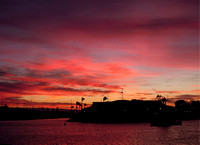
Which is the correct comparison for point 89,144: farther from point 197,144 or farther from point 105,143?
point 197,144

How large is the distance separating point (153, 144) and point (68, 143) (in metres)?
36.9

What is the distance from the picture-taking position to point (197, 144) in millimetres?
111312

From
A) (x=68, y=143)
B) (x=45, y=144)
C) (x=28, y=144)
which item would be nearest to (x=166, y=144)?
(x=68, y=143)

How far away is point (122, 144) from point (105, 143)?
8.23 m

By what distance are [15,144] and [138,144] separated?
170 ft

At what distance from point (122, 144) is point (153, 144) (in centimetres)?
1331

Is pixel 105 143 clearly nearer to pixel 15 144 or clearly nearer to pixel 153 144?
pixel 153 144

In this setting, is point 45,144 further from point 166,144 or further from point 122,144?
point 166,144

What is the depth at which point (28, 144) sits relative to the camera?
111000 millimetres

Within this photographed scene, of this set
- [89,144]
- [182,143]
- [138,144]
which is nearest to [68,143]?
[89,144]

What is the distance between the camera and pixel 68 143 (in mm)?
114000

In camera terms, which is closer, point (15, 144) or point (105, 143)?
point (15, 144)

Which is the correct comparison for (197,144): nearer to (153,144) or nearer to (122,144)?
(153,144)

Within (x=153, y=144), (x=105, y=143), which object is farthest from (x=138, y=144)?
(x=105, y=143)
